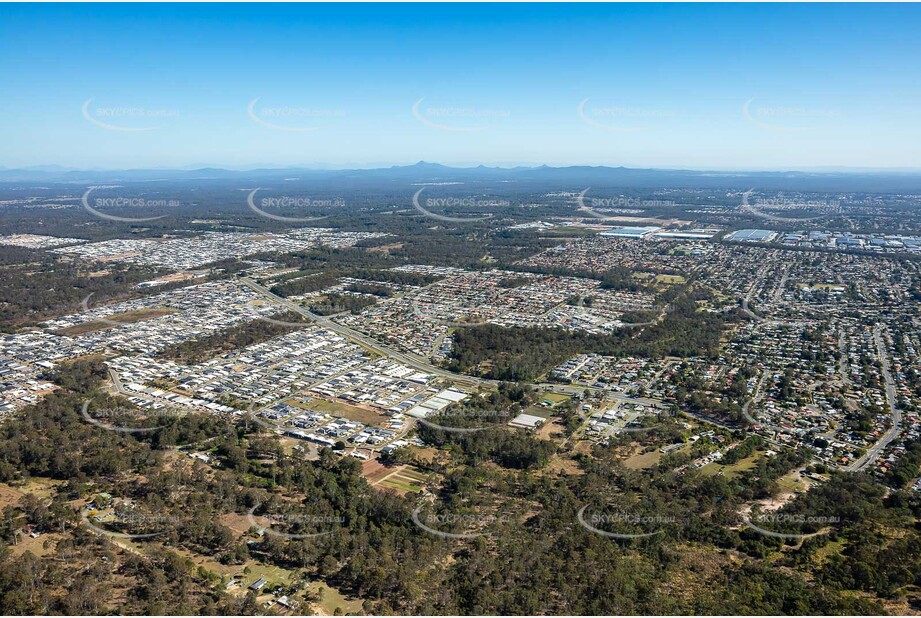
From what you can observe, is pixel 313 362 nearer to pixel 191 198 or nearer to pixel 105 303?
pixel 105 303

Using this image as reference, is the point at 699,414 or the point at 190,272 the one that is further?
the point at 190,272

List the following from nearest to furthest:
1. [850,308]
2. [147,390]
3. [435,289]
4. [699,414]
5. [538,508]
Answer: [538,508], [699,414], [147,390], [850,308], [435,289]

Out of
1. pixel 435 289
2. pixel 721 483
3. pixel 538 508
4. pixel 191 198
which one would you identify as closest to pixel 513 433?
pixel 538 508

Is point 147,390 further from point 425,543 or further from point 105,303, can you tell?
point 105,303

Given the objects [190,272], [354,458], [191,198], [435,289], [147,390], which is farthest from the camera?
[191,198]

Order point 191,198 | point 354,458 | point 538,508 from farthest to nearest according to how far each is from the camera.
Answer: point 191,198, point 354,458, point 538,508

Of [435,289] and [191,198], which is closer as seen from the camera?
[435,289]

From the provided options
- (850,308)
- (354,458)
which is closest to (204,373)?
(354,458)

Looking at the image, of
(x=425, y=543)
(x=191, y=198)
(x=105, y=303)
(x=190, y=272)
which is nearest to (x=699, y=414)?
(x=425, y=543)

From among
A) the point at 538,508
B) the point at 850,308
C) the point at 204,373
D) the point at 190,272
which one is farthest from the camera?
the point at 190,272
